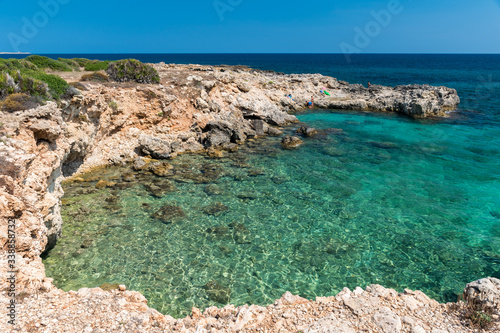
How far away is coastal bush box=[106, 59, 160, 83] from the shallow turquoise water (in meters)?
9.53

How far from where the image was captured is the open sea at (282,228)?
10133 mm

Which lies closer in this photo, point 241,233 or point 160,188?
point 241,233

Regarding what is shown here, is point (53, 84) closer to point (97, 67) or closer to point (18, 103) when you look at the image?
point (18, 103)

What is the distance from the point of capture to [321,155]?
23.1 meters

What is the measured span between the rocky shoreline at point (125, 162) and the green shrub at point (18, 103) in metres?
0.42

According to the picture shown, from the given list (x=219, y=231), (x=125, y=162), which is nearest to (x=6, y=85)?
(x=125, y=162)

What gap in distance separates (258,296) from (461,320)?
5571 mm


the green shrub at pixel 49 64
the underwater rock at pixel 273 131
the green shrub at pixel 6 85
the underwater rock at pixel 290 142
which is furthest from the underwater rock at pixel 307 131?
the green shrub at pixel 49 64

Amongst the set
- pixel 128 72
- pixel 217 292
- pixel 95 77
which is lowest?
pixel 217 292

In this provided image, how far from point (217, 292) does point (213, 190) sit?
7653mm

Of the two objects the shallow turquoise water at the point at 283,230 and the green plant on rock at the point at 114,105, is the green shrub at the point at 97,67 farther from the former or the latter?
the shallow turquoise water at the point at 283,230

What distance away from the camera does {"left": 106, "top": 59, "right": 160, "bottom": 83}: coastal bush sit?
24.5m

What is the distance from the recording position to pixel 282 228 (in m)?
13.2

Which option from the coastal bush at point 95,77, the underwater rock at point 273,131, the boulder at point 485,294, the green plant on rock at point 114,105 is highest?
the coastal bush at point 95,77
